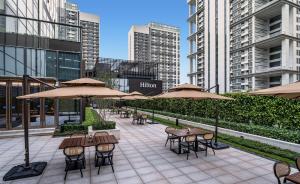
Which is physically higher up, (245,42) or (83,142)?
(245,42)

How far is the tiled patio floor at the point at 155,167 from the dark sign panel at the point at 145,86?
46.6 meters

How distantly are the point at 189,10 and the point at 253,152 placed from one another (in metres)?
88.5

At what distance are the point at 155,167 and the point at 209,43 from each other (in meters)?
75.3

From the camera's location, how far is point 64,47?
71.7 feet

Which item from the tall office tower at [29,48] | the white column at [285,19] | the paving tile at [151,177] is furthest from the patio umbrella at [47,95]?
the white column at [285,19]

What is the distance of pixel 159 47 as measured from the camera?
15412cm

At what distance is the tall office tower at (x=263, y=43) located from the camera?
44906 mm

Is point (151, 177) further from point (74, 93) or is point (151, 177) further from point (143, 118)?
point (143, 118)

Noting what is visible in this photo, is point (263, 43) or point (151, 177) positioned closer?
point (151, 177)

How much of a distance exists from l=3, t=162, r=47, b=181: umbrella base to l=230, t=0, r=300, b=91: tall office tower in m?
51.7

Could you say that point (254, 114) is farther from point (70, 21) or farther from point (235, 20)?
point (70, 21)

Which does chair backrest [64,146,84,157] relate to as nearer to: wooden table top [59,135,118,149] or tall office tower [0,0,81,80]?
wooden table top [59,135,118,149]

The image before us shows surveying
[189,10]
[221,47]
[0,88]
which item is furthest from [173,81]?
[0,88]

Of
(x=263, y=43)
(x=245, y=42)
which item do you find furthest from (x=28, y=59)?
(x=245, y=42)
